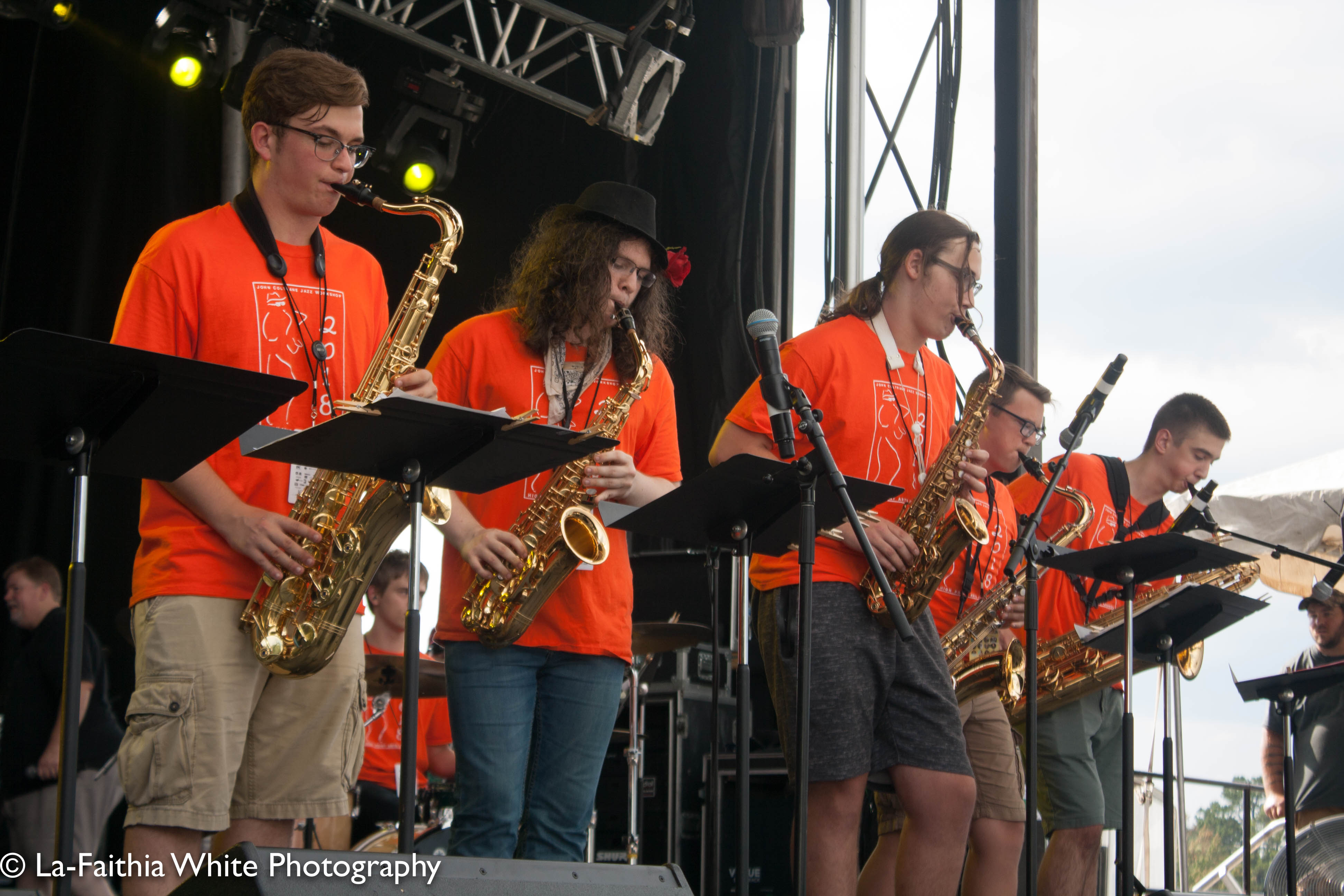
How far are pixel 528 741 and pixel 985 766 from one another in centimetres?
204

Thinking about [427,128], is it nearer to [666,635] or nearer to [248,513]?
[666,635]

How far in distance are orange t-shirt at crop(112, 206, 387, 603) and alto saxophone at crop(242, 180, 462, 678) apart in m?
0.08

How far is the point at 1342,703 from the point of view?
23.3 ft

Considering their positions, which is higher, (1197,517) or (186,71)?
(186,71)

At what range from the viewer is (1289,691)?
4.86 m

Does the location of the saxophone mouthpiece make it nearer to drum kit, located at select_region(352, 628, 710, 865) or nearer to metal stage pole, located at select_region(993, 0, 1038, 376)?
drum kit, located at select_region(352, 628, 710, 865)

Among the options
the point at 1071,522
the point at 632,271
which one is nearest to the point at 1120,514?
the point at 1071,522

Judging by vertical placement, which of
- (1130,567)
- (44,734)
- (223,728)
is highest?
(1130,567)

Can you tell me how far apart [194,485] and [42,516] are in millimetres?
4371

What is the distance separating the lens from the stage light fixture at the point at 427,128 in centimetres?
666

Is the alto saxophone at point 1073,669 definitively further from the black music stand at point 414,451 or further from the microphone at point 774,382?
the black music stand at point 414,451

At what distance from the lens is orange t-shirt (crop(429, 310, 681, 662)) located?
345 cm

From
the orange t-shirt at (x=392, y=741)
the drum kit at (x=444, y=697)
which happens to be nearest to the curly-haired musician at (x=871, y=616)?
the drum kit at (x=444, y=697)

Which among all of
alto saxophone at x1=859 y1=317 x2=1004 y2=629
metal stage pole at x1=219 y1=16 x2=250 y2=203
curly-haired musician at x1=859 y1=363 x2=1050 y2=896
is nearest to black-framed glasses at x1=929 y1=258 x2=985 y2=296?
alto saxophone at x1=859 y1=317 x2=1004 y2=629
